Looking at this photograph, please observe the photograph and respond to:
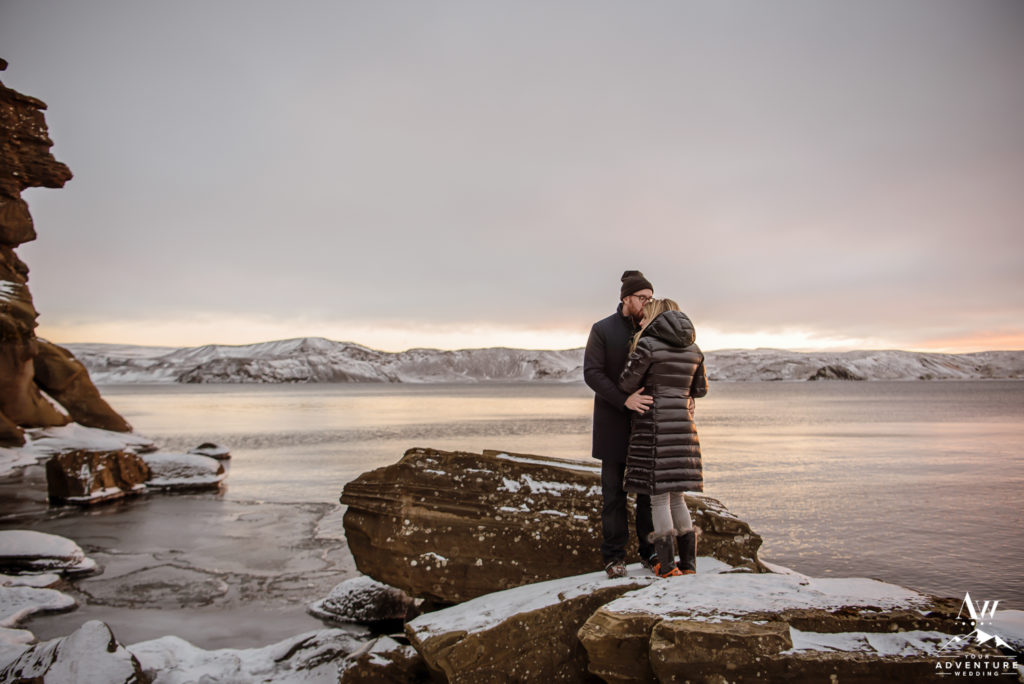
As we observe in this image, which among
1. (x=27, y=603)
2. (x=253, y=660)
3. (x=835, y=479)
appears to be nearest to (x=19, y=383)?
(x=27, y=603)

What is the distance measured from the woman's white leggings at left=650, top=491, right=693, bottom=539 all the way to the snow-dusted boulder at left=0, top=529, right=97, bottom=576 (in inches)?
418

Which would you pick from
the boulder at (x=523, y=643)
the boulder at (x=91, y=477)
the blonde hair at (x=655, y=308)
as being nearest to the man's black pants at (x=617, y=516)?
the boulder at (x=523, y=643)

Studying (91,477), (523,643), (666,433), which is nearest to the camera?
(523,643)

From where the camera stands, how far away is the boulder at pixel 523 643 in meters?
4.85

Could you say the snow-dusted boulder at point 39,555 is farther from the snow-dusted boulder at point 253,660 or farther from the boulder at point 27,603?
the snow-dusted boulder at point 253,660

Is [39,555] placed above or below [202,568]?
above

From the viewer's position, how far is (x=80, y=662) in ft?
18.0

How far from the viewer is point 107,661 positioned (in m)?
5.62

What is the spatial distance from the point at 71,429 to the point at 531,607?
28939 mm

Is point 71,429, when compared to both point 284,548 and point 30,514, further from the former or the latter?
point 284,548

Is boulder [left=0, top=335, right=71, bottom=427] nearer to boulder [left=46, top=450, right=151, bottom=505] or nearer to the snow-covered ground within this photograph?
the snow-covered ground

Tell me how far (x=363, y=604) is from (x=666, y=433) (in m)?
5.93

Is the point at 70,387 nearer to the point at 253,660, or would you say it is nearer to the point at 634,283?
the point at 253,660

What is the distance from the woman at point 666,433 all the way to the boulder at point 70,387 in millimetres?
30780
